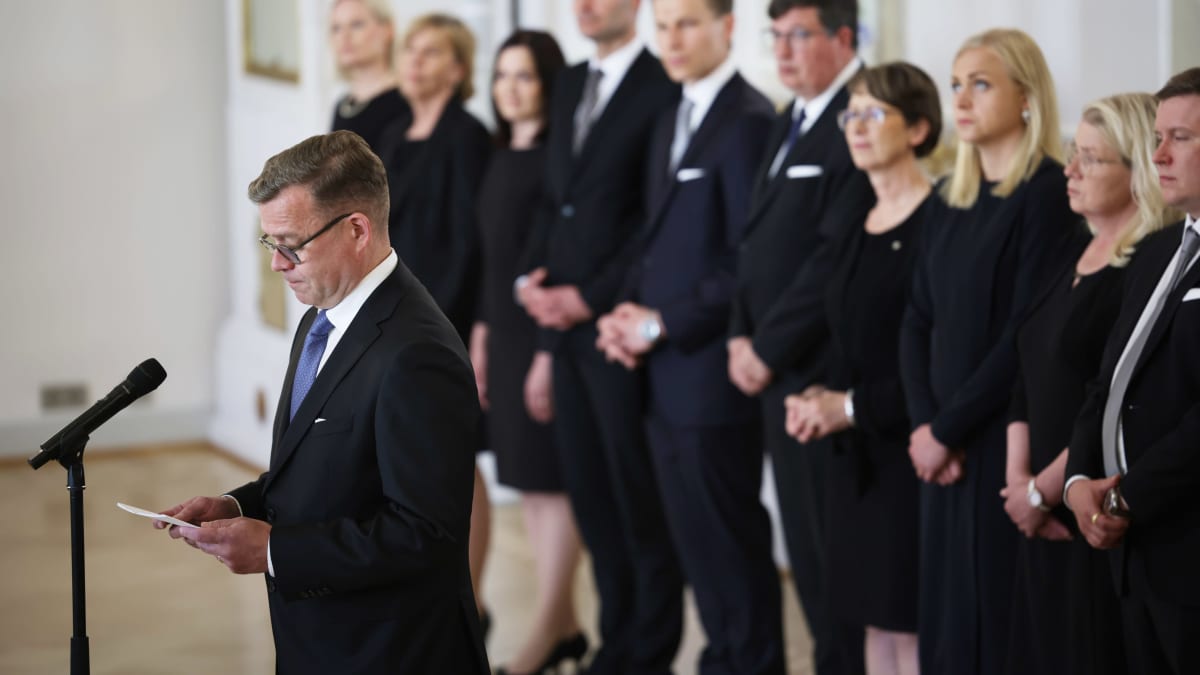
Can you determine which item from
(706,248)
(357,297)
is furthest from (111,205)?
(357,297)

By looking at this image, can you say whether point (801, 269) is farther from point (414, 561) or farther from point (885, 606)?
point (414, 561)

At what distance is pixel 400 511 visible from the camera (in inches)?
98.8

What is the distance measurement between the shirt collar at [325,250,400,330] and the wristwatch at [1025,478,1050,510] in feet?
4.76

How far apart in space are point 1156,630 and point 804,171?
154cm

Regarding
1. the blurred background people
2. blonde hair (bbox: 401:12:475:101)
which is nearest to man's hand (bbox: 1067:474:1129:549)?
the blurred background people

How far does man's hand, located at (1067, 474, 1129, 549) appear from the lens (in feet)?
10.0

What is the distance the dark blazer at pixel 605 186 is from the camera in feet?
15.8

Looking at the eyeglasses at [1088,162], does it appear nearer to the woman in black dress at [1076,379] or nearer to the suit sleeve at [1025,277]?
the woman in black dress at [1076,379]

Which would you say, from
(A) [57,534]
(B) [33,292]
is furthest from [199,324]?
(A) [57,534]

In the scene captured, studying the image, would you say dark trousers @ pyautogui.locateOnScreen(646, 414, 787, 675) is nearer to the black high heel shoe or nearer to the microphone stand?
the black high heel shoe

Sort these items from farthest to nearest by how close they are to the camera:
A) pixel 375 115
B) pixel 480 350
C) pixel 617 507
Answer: pixel 375 115 → pixel 480 350 → pixel 617 507

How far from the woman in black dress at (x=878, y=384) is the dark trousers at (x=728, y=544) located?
44 centimetres

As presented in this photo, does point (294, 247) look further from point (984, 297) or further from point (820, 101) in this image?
point (820, 101)

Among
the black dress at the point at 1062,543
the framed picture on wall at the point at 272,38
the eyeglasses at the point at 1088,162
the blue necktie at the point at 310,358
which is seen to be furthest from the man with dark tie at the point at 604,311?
the framed picture on wall at the point at 272,38
